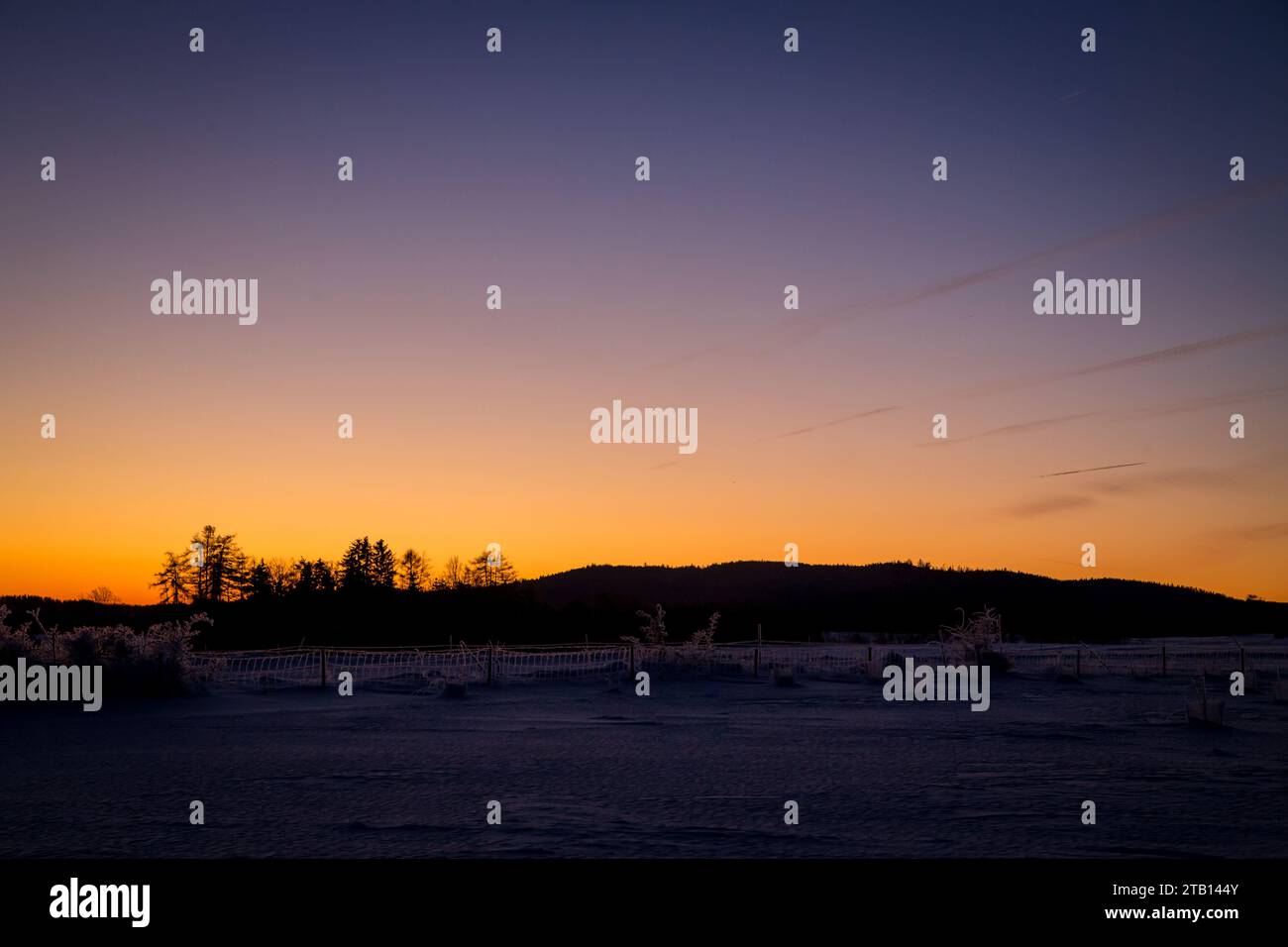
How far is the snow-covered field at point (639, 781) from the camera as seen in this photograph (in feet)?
25.3

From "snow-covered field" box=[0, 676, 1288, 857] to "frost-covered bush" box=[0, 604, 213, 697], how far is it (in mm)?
2170

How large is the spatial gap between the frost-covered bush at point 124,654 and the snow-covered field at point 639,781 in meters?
2.17

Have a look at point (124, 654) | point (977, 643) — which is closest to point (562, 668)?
point (124, 654)

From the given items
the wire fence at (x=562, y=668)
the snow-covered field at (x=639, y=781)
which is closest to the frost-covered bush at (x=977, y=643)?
the wire fence at (x=562, y=668)

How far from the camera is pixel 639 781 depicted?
34.3ft

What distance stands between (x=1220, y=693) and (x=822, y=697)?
323 inches

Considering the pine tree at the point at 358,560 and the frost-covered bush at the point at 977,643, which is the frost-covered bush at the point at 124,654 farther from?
the pine tree at the point at 358,560

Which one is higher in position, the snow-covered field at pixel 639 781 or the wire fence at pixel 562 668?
the snow-covered field at pixel 639 781

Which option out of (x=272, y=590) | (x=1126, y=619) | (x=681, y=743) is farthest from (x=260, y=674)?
(x=1126, y=619)

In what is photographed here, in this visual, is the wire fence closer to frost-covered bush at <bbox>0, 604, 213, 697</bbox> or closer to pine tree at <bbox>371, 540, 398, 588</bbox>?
frost-covered bush at <bbox>0, 604, 213, 697</bbox>

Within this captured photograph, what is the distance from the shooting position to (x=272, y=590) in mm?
74188

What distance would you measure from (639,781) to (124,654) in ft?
50.3

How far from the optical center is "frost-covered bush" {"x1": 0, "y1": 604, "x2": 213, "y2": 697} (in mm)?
20656
